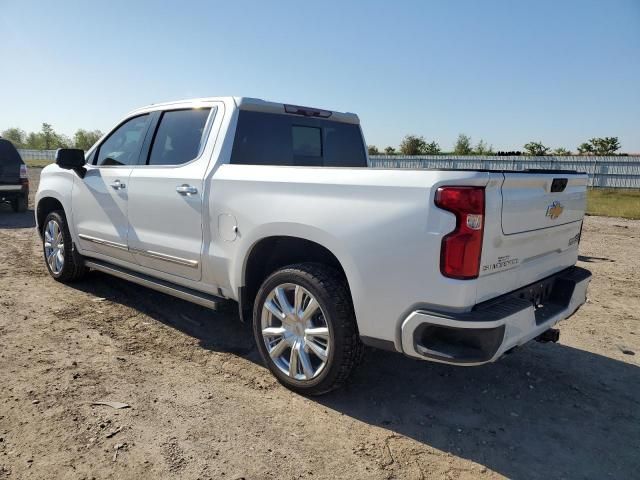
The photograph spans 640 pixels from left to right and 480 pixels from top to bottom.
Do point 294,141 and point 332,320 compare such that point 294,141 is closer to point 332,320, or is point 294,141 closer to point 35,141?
point 332,320

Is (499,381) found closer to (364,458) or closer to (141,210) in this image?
(364,458)

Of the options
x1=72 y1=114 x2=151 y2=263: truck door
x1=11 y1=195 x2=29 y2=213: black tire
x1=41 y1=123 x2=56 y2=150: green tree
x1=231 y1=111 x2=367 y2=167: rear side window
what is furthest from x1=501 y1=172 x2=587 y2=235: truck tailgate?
x1=41 y1=123 x2=56 y2=150: green tree

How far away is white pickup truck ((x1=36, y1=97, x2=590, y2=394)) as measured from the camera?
97.3 inches

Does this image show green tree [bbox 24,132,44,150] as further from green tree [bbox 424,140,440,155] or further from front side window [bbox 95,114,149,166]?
front side window [bbox 95,114,149,166]

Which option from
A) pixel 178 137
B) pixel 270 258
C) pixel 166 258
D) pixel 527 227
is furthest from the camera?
pixel 178 137

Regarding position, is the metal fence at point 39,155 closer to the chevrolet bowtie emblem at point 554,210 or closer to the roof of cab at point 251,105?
the roof of cab at point 251,105

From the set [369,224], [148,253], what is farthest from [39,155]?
[369,224]

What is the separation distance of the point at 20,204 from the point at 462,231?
12904 mm

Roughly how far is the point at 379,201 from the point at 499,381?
1.81 metres

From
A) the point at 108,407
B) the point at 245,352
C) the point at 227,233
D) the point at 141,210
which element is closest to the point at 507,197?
the point at 227,233

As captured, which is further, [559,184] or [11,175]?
[11,175]

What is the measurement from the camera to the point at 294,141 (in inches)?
165

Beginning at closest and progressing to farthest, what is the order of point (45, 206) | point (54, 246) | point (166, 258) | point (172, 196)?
point (172, 196) < point (166, 258) < point (54, 246) < point (45, 206)

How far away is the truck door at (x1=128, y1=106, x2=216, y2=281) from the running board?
0.38 ft
